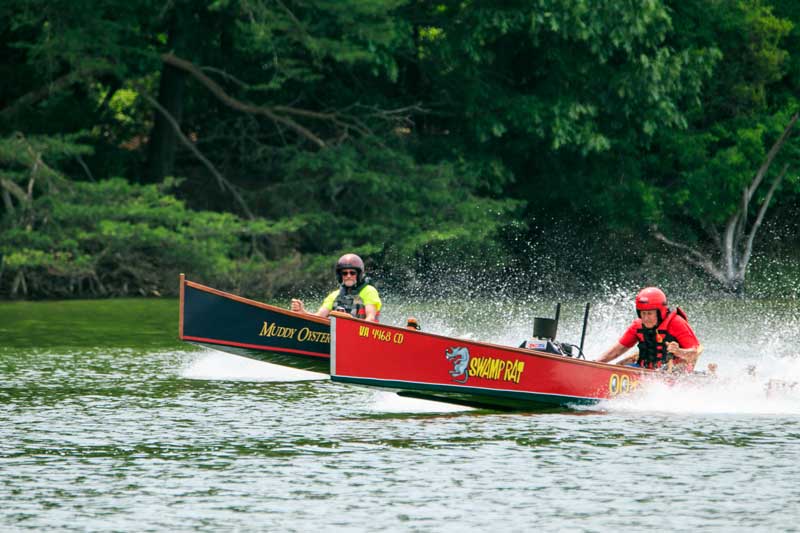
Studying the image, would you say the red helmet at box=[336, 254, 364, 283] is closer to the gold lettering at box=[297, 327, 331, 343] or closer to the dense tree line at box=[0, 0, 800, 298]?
the gold lettering at box=[297, 327, 331, 343]

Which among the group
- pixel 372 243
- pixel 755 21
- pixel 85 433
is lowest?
pixel 85 433

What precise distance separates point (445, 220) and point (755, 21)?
31.0ft

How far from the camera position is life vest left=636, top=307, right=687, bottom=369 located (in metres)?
14.6

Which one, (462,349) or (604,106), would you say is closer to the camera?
(462,349)

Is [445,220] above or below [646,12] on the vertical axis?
below

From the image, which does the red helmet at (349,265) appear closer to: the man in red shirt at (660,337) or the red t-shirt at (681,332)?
the man in red shirt at (660,337)

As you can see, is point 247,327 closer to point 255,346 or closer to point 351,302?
point 255,346

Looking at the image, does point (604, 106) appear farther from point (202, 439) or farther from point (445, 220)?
point (202, 439)

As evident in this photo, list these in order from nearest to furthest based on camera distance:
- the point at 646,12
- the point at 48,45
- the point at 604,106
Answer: the point at 48,45, the point at 646,12, the point at 604,106

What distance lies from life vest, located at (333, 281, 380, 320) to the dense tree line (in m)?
14.8

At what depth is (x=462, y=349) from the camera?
13938 millimetres

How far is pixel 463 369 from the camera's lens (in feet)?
45.7

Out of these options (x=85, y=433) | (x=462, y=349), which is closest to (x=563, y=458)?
(x=462, y=349)

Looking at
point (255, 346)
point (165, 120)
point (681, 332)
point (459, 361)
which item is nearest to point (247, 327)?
point (255, 346)
